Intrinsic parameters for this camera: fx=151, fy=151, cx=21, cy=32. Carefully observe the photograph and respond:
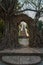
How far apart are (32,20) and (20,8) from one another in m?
0.89

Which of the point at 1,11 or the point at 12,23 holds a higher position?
the point at 1,11

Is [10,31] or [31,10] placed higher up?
[31,10]

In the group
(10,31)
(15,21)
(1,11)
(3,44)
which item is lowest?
(3,44)

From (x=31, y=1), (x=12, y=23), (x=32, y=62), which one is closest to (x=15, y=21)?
(x=12, y=23)

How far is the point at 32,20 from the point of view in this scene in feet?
26.0

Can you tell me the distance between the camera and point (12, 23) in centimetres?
777

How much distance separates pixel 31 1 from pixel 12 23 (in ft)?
4.91

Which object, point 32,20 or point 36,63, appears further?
point 32,20

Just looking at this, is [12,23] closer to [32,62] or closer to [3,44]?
[3,44]

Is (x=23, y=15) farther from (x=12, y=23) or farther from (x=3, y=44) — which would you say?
(x=3, y=44)

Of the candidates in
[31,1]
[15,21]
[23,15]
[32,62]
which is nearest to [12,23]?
[15,21]

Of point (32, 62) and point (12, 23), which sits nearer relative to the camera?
point (32, 62)

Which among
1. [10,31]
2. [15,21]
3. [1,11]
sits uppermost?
[1,11]

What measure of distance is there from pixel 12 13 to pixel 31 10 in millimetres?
970
